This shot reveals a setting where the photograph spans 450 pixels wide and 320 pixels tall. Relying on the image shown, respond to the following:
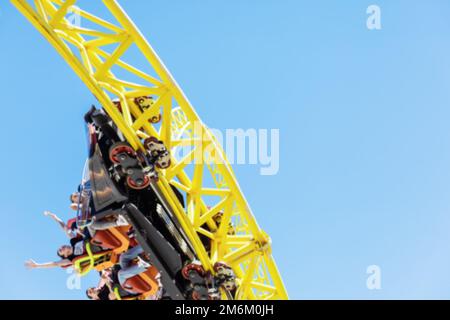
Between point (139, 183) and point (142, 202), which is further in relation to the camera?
point (142, 202)

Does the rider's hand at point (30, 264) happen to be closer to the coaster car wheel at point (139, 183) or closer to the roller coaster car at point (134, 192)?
the roller coaster car at point (134, 192)

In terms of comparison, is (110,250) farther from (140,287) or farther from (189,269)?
(189,269)

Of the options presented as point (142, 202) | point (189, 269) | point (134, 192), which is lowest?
point (189, 269)

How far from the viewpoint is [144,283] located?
1309 cm

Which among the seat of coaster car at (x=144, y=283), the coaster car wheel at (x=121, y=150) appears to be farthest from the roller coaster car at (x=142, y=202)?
the seat of coaster car at (x=144, y=283)

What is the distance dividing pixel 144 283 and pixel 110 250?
A: 3.44 ft

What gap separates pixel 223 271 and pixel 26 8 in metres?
6.02

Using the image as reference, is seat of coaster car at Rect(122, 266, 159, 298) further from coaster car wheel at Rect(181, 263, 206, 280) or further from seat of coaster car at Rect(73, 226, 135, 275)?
coaster car wheel at Rect(181, 263, 206, 280)

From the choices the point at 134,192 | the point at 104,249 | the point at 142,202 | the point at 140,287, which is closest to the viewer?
the point at 134,192

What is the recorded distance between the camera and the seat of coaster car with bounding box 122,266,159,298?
12.9 m

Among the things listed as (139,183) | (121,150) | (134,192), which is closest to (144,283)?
(134,192)

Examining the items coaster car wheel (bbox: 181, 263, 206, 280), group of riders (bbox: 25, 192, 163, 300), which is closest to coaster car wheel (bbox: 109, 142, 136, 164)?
group of riders (bbox: 25, 192, 163, 300)
